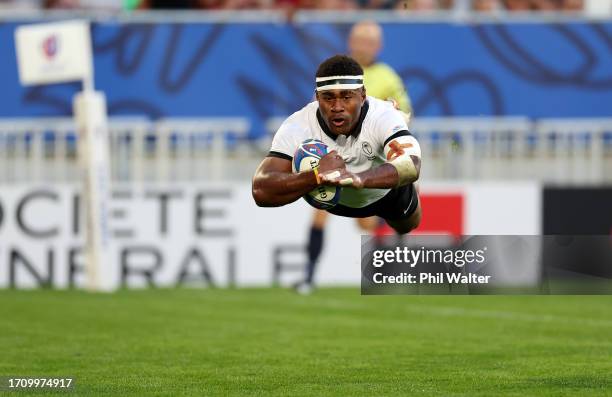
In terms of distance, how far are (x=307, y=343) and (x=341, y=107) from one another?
3135 millimetres

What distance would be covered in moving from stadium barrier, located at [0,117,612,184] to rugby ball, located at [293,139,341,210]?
9340mm

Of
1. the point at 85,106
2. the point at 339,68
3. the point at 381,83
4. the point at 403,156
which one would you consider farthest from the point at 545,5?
the point at 403,156

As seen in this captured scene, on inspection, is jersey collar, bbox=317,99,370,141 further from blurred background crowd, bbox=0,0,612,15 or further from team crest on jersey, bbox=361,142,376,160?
blurred background crowd, bbox=0,0,612,15

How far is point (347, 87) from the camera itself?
910cm

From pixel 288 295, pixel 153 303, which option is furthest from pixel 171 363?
pixel 288 295

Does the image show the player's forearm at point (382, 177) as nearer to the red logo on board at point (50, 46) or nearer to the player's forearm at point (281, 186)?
the player's forearm at point (281, 186)

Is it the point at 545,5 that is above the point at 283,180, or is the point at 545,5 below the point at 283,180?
above

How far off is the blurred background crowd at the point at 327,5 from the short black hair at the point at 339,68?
35.1 feet

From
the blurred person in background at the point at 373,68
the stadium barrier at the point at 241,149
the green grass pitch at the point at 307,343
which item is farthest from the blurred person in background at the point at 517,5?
the blurred person in background at the point at 373,68

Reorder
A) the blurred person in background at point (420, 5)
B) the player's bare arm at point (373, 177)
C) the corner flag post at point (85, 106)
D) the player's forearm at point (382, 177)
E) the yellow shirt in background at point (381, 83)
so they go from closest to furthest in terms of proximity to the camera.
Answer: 1. the player's bare arm at point (373, 177)
2. the player's forearm at point (382, 177)
3. the yellow shirt in background at point (381, 83)
4. the corner flag post at point (85, 106)
5. the blurred person in background at point (420, 5)

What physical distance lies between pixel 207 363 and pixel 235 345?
A: 1.34m

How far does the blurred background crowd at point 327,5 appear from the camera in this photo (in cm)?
2005

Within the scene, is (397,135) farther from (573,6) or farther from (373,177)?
(573,6)

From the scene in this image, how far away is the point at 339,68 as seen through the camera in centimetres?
908
